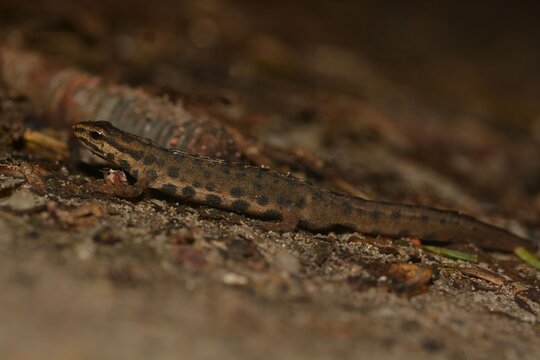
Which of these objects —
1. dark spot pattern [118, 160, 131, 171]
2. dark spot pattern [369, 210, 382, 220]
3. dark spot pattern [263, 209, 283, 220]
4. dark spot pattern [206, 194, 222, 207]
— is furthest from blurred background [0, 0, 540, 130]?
dark spot pattern [369, 210, 382, 220]

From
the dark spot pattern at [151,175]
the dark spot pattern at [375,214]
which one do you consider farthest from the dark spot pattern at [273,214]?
the dark spot pattern at [151,175]

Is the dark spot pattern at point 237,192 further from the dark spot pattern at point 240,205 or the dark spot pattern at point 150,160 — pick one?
the dark spot pattern at point 150,160

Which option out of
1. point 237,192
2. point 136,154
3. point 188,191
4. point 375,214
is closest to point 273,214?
point 237,192

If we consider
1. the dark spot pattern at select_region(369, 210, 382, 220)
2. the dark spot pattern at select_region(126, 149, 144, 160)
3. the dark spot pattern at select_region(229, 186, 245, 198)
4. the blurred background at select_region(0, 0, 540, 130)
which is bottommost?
the dark spot pattern at select_region(229, 186, 245, 198)

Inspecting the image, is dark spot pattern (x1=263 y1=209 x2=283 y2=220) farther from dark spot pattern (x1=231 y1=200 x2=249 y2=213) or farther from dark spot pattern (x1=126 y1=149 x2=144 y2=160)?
dark spot pattern (x1=126 y1=149 x2=144 y2=160)

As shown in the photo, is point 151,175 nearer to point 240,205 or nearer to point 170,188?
point 170,188

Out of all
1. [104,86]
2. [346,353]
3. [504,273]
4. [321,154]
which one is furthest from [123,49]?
[346,353]

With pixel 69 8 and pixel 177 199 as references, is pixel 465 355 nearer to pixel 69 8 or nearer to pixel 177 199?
pixel 177 199

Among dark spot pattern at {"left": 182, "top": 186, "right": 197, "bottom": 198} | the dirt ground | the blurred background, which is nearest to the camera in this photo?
the dirt ground
